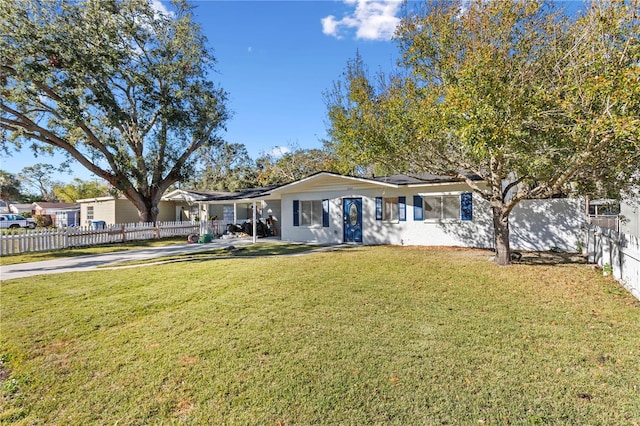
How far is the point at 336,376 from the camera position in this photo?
137 inches

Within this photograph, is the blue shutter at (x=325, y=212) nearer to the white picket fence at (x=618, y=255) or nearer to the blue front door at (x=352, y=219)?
the blue front door at (x=352, y=219)

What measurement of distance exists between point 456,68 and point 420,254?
5858 millimetres

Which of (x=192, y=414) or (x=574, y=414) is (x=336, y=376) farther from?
(x=574, y=414)

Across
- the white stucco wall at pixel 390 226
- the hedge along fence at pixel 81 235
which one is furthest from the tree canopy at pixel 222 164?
the white stucco wall at pixel 390 226

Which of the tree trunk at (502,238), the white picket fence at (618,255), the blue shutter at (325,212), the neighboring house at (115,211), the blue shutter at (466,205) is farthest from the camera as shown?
the neighboring house at (115,211)

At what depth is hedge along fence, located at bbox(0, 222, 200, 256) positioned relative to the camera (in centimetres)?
1297

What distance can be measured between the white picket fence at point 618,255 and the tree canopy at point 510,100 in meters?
1.43

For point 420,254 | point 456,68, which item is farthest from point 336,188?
point 456,68

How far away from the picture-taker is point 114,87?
19.9 metres

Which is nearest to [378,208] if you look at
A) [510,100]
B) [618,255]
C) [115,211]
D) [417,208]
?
[417,208]

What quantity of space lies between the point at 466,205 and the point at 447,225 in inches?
43.7

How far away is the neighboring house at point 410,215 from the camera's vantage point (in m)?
11.9

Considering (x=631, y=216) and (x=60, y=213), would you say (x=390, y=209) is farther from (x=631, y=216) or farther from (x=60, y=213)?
(x=60, y=213)

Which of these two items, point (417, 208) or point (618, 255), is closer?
point (618, 255)
